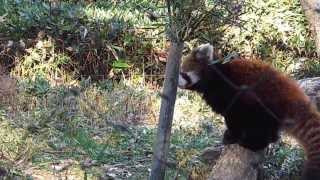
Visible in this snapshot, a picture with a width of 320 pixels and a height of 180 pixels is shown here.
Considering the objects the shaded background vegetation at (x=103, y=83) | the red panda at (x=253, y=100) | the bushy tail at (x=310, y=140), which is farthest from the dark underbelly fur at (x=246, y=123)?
the shaded background vegetation at (x=103, y=83)

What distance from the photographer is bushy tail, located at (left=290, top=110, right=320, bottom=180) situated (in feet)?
9.41

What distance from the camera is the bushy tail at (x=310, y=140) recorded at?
2.87 metres

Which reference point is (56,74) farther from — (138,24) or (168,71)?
(168,71)

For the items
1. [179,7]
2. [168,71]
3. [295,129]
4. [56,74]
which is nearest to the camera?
[179,7]

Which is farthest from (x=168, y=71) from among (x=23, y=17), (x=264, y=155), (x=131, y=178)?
(x=23, y=17)

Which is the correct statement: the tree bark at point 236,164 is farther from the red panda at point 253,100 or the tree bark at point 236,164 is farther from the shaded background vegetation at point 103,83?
the shaded background vegetation at point 103,83

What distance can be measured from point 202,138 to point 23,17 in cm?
259

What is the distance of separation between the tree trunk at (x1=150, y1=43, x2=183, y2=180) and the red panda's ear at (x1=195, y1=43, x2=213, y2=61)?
0.65 metres

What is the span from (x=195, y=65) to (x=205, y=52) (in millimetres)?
131

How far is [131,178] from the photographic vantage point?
13.8 feet

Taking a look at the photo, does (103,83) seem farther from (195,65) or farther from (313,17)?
(195,65)

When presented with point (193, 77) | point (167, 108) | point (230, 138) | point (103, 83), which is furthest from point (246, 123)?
point (103, 83)

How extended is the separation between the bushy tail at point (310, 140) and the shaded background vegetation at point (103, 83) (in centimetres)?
70

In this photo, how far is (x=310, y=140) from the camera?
3.17 m
